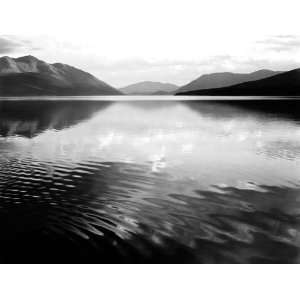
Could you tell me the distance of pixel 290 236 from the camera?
1320 cm

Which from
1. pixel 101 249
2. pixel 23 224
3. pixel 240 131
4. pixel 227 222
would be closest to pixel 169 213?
pixel 227 222

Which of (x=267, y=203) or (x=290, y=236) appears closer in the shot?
(x=290, y=236)

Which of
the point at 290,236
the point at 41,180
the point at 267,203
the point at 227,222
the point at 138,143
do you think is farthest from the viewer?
the point at 138,143

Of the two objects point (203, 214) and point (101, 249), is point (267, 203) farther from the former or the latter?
point (101, 249)

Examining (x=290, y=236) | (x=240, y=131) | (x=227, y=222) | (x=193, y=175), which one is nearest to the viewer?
(x=290, y=236)

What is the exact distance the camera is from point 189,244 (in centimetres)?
1237

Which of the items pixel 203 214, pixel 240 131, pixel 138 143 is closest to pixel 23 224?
pixel 203 214

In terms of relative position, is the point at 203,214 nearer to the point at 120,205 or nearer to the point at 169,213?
the point at 169,213

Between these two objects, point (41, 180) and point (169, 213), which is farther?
point (41, 180)

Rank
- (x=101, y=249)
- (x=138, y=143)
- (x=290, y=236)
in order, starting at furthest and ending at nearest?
(x=138, y=143) < (x=290, y=236) < (x=101, y=249)

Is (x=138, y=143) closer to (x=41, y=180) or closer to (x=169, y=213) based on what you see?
(x=41, y=180)

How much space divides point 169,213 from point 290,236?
441 centimetres

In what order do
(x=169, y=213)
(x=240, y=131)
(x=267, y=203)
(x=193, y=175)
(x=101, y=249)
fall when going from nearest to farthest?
1. (x=101, y=249)
2. (x=169, y=213)
3. (x=267, y=203)
4. (x=193, y=175)
5. (x=240, y=131)
